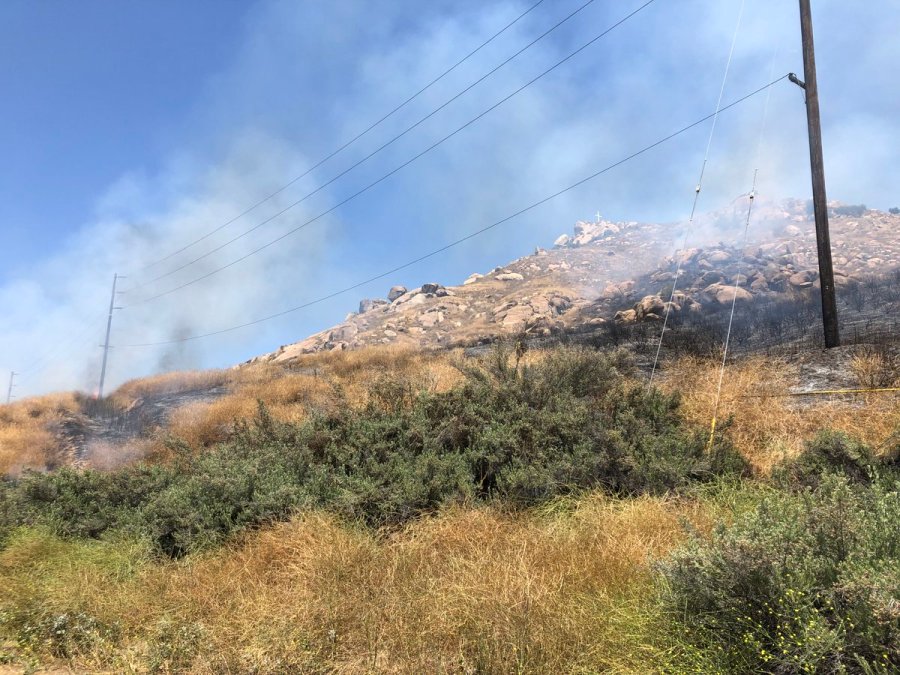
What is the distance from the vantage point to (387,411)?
923cm

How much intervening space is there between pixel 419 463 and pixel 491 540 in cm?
204

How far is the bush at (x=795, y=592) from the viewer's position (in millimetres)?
2494

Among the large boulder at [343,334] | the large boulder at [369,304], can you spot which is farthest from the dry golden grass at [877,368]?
the large boulder at [369,304]

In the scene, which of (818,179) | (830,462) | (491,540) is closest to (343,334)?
(818,179)

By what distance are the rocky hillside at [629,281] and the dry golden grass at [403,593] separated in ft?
21.2

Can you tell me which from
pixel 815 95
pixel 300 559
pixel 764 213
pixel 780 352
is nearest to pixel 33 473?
pixel 300 559

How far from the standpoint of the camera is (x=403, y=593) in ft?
13.3

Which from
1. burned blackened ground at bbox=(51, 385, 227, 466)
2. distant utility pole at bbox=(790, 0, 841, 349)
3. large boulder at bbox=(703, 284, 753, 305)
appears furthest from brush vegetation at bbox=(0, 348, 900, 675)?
large boulder at bbox=(703, 284, 753, 305)

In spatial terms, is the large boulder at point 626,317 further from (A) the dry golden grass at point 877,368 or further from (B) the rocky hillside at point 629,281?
(A) the dry golden grass at point 877,368

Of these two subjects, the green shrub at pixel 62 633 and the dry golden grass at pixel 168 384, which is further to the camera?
the dry golden grass at pixel 168 384

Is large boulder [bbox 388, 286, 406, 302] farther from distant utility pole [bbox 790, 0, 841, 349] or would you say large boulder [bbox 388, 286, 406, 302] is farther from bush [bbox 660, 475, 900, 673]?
bush [bbox 660, 475, 900, 673]

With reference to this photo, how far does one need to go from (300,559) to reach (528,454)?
3.17m

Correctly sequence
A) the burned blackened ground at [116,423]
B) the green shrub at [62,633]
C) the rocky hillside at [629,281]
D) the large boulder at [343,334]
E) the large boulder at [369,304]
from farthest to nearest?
the large boulder at [369,304]
the large boulder at [343,334]
the rocky hillside at [629,281]
the burned blackened ground at [116,423]
the green shrub at [62,633]

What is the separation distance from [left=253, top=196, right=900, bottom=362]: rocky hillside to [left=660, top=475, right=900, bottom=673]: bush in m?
6.91
